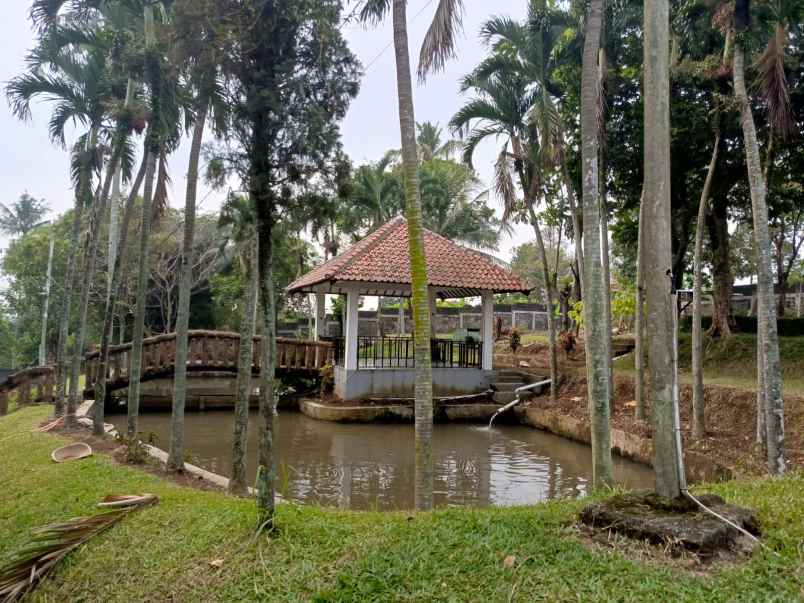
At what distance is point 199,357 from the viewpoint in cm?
1557

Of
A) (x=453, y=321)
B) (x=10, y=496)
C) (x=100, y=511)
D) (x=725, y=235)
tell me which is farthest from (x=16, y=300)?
(x=725, y=235)

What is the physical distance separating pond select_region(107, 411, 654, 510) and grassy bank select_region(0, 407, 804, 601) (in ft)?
4.98

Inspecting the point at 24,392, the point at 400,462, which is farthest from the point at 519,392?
the point at 24,392

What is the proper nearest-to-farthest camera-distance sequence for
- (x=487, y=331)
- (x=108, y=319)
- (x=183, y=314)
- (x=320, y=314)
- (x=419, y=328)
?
(x=419, y=328) < (x=183, y=314) < (x=108, y=319) < (x=487, y=331) < (x=320, y=314)

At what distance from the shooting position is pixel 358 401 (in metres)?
14.8

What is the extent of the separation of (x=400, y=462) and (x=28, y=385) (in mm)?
9526

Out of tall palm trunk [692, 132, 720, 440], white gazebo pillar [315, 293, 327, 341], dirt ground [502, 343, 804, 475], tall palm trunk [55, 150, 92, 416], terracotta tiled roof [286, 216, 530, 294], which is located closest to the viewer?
dirt ground [502, 343, 804, 475]

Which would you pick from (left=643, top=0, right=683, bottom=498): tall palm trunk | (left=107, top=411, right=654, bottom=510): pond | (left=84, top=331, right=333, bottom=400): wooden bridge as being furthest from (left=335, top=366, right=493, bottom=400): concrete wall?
(left=643, top=0, right=683, bottom=498): tall palm trunk

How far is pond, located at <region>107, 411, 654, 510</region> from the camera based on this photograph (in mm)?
7918

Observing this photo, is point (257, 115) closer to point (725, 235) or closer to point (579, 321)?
point (725, 235)

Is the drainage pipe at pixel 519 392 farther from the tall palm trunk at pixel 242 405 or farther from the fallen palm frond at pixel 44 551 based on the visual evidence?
the fallen palm frond at pixel 44 551

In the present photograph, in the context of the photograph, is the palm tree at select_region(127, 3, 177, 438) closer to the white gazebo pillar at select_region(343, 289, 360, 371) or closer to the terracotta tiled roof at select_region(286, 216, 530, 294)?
the terracotta tiled roof at select_region(286, 216, 530, 294)

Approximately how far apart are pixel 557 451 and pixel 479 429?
105 inches

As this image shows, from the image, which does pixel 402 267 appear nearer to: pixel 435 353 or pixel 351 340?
pixel 351 340
